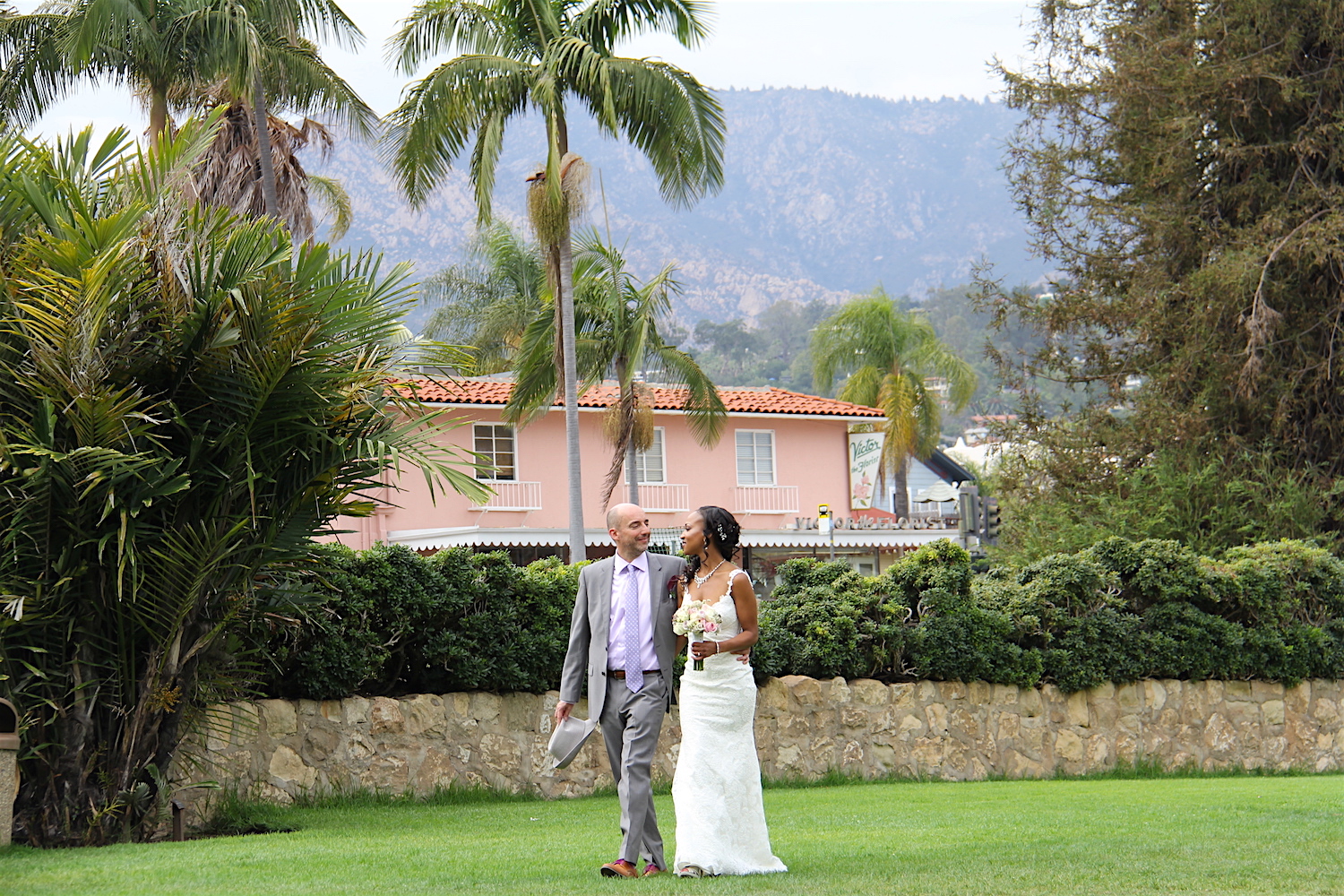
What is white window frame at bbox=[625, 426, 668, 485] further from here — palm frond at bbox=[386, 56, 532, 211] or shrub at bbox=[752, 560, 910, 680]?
shrub at bbox=[752, 560, 910, 680]

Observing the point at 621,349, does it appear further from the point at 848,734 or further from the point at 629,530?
the point at 629,530

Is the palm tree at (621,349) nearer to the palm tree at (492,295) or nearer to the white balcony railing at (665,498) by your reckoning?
the white balcony railing at (665,498)

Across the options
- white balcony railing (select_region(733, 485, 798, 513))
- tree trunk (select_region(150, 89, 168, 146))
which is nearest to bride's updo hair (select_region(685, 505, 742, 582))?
tree trunk (select_region(150, 89, 168, 146))

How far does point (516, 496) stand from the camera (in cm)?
3206

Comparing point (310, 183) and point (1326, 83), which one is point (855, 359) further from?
point (1326, 83)

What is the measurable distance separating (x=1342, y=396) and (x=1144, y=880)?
668 inches

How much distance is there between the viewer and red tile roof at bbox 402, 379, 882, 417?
30141mm

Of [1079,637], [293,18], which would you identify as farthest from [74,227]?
[293,18]

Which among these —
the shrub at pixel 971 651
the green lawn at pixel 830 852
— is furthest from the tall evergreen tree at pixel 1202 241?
the green lawn at pixel 830 852

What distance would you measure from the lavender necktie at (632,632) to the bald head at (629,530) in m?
0.09

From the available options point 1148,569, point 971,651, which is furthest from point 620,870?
point 1148,569

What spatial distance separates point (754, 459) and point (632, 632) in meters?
28.7

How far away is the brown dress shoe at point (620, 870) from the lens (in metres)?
7.07

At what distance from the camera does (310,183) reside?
98.3ft
